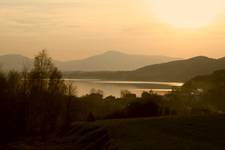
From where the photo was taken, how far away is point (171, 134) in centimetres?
2675

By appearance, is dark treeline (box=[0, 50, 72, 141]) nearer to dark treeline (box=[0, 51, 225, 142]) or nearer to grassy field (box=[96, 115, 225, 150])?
dark treeline (box=[0, 51, 225, 142])

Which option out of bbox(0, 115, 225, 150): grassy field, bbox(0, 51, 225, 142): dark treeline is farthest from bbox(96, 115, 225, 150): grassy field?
bbox(0, 51, 225, 142): dark treeline

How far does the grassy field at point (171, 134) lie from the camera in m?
22.4

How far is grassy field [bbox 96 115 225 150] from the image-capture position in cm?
2239

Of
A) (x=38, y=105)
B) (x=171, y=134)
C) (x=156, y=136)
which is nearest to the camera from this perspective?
(x=156, y=136)

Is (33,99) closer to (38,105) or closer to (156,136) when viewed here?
(38,105)

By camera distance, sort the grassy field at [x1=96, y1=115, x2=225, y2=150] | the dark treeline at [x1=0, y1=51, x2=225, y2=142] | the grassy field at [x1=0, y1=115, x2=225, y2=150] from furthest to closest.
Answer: the dark treeline at [x1=0, y1=51, x2=225, y2=142], the grassy field at [x1=0, y1=115, x2=225, y2=150], the grassy field at [x1=96, y1=115, x2=225, y2=150]

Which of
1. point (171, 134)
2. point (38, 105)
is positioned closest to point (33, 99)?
point (38, 105)

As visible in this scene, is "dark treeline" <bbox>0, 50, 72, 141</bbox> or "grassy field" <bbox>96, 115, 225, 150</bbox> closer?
"grassy field" <bbox>96, 115, 225, 150</bbox>

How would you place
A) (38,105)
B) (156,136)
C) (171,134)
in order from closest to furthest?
(156,136) < (171,134) < (38,105)

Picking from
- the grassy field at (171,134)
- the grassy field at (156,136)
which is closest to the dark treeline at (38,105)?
the grassy field at (156,136)

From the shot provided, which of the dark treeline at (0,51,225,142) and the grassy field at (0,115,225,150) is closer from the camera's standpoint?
the grassy field at (0,115,225,150)

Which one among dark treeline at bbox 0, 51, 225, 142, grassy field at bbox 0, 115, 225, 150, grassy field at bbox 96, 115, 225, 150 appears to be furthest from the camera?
dark treeline at bbox 0, 51, 225, 142

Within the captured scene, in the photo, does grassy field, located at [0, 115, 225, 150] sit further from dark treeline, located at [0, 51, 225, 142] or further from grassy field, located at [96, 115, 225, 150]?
dark treeline, located at [0, 51, 225, 142]
